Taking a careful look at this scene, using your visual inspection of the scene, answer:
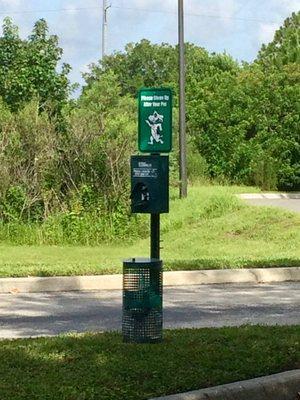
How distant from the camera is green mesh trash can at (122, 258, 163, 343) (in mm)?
6969

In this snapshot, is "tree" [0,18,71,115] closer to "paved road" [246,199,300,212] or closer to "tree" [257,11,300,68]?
"paved road" [246,199,300,212]

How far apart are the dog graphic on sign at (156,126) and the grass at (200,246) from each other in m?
5.35

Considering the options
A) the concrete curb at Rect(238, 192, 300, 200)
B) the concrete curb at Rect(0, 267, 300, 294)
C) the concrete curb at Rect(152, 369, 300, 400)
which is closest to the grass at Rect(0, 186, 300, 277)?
the concrete curb at Rect(0, 267, 300, 294)

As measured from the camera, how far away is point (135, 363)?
6.38 metres

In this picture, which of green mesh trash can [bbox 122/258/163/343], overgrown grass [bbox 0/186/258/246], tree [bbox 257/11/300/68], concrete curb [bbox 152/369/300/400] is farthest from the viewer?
tree [bbox 257/11/300/68]

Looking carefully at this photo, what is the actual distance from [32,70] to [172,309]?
1330 cm

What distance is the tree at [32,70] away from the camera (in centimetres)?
2220

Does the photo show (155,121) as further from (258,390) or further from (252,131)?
(252,131)

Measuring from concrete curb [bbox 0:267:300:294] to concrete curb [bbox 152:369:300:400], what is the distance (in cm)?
601

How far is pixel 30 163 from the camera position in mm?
18500

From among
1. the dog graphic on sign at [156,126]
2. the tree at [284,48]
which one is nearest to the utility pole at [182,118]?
the dog graphic on sign at [156,126]

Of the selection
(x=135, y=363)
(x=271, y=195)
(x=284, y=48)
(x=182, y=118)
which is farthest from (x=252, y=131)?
(x=135, y=363)

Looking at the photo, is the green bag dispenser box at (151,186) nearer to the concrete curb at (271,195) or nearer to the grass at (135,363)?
the grass at (135,363)

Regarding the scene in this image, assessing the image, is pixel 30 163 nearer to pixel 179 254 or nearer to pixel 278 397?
pixel 179 254
